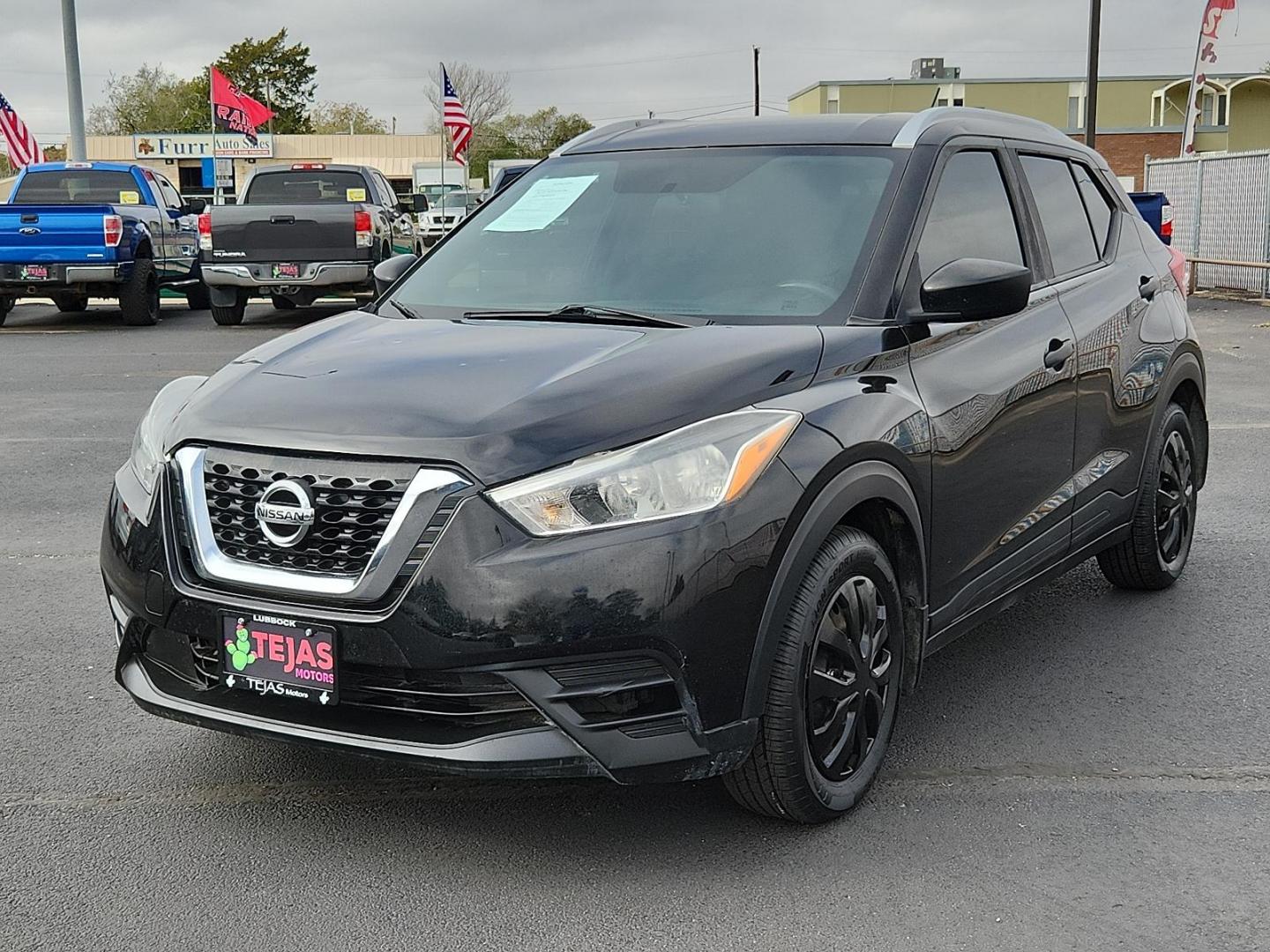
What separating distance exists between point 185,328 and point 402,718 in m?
15.7

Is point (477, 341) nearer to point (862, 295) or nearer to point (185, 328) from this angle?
point (862, 295)

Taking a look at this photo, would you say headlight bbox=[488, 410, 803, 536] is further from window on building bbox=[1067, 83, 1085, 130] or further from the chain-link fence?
window on building bbox=[1067, 83, 1085, 130]

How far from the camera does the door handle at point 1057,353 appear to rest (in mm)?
4406

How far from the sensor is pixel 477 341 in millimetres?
3744

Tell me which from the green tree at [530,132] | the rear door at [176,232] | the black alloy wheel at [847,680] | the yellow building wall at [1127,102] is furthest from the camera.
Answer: the green tree at [530,132]

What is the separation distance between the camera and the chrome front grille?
3.01 meters

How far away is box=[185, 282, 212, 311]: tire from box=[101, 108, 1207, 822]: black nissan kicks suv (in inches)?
660

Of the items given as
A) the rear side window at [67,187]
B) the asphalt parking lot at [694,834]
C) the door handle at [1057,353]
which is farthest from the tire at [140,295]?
the door handle at [1057,353]

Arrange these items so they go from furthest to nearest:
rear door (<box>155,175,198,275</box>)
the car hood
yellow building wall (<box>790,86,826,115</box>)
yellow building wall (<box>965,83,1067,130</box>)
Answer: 1. yellow building wall (<box>790,86,826,115</box>)
2. yellow building wall (<box>965,83,1067,130</box>)
3. rear door (<box>155,175,198,275</box>)
4. the car hood

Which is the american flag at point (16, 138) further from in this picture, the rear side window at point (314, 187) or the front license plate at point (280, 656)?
the front license plate at point (280, 656)

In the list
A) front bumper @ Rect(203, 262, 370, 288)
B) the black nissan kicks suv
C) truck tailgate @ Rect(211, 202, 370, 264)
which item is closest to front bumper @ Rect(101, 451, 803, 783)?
the black nissan kicks suv

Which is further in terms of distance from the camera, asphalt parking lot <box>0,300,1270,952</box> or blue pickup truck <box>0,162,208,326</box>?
blue pickup truck <box>0,162,208,326</box>

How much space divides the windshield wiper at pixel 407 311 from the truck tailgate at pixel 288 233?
12430mm

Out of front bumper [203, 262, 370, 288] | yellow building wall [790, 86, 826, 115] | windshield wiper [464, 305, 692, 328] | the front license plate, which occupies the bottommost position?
front bumper [203, 262, 370, 288]
